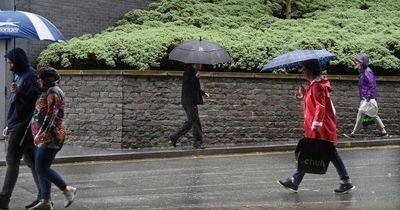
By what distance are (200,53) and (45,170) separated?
6659 mm

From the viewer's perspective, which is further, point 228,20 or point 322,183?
point 228,20

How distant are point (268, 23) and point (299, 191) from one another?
11288mm

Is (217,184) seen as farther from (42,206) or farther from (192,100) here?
(192,100)

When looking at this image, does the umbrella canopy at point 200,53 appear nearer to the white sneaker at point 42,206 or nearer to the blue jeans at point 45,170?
the blue jeans at point 45,170

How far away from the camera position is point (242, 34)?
17.5m

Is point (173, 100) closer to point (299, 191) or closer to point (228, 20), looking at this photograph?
point (228, 20)

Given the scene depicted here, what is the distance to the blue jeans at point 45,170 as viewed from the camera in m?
7.58

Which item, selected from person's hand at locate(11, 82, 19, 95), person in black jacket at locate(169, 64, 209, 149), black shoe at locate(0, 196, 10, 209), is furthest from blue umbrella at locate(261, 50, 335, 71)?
person in black jacket at locate(169, 64, 209, 149)

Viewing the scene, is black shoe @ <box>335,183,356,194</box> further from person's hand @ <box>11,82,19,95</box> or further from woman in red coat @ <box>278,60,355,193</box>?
person's hand @ <box>11,82,19,95</box>

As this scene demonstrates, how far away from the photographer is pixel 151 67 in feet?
50.8

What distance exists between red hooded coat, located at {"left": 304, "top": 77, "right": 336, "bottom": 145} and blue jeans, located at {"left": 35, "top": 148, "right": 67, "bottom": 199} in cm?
322

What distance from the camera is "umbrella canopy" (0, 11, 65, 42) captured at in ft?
30.0

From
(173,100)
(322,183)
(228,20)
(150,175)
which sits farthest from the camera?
(228,20)

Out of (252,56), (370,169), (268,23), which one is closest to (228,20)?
(268,23)
